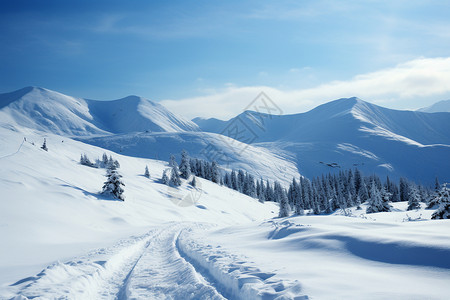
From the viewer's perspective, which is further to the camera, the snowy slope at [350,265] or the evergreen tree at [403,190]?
the evergreen tree at [403,190]

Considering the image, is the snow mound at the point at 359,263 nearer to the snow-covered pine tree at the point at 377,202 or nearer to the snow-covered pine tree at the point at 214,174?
the snow-covered pine tree at the point at 377,202

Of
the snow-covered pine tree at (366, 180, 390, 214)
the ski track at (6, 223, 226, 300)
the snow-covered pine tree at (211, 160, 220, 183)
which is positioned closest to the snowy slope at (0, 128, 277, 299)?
the ski track at (6, 223, 226, 300)

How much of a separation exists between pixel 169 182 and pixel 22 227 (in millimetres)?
47285

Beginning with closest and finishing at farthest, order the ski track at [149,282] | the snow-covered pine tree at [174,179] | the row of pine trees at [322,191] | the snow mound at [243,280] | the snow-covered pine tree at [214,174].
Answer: the snow mound at [243,280]
the ski track at [149,282]
the row of pine trees at [322,191]
the snow-covered pine tree at [174,179]
the snow-covered pine tree at [214,174]

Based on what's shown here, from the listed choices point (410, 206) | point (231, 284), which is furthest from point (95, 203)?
point (410, 206)

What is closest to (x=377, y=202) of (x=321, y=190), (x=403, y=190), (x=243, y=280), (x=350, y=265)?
(x=350, y=265)

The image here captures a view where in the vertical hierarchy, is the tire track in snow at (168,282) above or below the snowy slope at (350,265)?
below

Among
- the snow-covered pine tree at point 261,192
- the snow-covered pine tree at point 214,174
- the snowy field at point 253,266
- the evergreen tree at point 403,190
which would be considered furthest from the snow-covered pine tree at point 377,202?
the snow-covered pine tree at point 214,174

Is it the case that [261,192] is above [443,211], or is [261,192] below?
below

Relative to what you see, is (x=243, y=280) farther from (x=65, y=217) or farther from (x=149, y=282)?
(x=65, y=217)

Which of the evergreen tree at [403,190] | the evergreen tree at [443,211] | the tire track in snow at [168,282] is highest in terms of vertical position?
the tire track in snow at [168,282]

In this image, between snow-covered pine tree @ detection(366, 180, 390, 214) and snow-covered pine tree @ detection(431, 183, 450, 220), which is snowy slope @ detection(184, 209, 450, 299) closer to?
snow-covered pine tree @ detection(431, 183, 450, 220)

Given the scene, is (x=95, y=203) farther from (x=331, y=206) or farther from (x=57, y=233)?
(x=331, y=206)

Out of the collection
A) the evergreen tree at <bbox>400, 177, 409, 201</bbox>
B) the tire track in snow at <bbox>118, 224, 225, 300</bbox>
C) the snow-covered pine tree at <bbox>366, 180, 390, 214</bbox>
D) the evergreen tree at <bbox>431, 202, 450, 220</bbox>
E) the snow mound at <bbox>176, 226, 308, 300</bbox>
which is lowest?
the evergreen tree at <bbox>400, 177, 409, 201</bbox>
